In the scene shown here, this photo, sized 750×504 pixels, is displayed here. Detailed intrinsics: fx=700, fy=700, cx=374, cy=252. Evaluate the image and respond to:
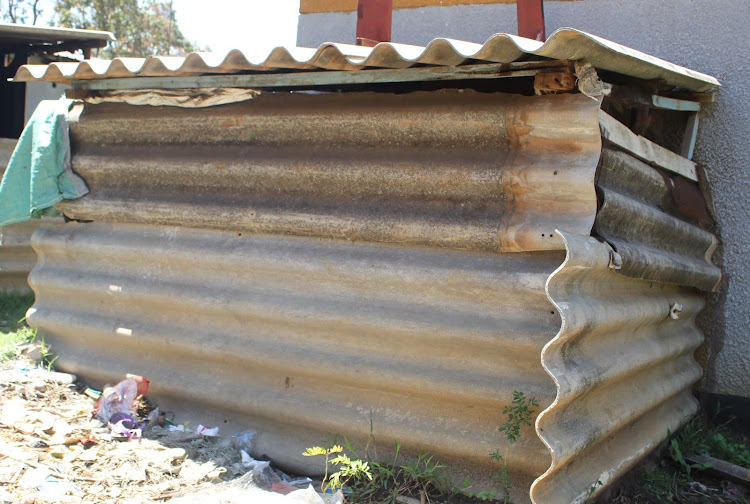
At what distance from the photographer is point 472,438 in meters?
3.20

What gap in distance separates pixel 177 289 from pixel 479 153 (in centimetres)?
199

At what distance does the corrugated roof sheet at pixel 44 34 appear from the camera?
7688 millimetres

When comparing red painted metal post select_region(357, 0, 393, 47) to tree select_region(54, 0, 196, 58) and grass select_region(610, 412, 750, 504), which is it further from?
tree select_region(54, 0, 196, 58)

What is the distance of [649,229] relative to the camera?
3725mm

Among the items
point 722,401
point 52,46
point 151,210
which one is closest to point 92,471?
point 151,210

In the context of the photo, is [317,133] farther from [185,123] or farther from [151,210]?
[151,210]

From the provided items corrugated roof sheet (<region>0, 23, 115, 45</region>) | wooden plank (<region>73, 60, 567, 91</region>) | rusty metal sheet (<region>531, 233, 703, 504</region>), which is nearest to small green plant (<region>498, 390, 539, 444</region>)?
rusty metal sheet (<region>531, 233, 703, 504</region>)

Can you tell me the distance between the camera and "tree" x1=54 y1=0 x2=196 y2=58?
23109 millimetres

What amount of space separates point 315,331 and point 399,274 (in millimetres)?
590

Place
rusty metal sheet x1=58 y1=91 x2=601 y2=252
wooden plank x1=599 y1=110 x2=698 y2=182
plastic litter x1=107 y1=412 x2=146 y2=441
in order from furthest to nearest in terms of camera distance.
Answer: plastic litter x1=107 y1=412 x2=146 y2=441, wooden plank x1=599 y1=110 x2=698 y2=182, rusty metal sheet x1=58 y1=91 x2=601 y2=252

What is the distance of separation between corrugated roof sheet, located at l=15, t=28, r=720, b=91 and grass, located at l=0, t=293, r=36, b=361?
200 centimetres

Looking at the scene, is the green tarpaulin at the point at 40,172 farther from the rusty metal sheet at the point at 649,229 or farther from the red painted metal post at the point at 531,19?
the rusty metal sheet at the point at 649,229

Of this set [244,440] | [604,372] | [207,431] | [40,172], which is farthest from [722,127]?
[40,172]

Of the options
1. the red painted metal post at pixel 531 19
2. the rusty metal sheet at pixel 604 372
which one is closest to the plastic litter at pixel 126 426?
the rusty metal sheet at pixel 604 372
